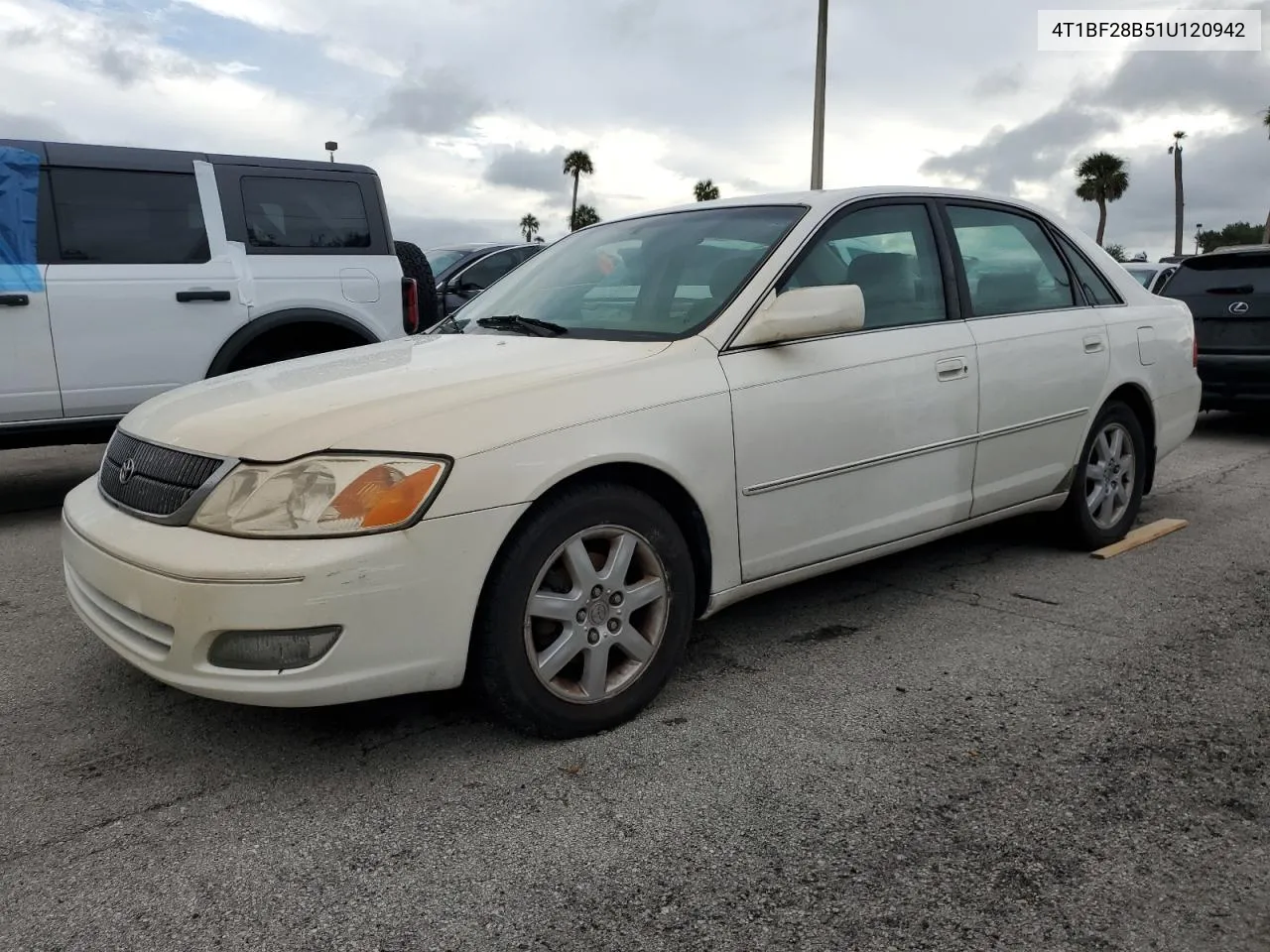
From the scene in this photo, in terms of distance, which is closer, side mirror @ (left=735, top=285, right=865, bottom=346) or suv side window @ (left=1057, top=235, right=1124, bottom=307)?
side mirror @ (left=735, top=285, right=865, bottom=346)

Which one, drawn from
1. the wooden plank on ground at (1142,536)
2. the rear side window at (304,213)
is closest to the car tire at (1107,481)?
the wooden plank on ground at (1142,536)

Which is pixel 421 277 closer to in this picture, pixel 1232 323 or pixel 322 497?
pixel 322 497

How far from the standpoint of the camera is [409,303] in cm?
669

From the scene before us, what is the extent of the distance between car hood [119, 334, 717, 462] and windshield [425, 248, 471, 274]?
8.82 metres

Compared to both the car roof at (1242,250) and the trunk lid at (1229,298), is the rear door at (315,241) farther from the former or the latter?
the car roof at (1242,250)

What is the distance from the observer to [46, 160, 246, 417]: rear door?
5.55m

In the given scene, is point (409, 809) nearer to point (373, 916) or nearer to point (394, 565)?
point (373, 916)

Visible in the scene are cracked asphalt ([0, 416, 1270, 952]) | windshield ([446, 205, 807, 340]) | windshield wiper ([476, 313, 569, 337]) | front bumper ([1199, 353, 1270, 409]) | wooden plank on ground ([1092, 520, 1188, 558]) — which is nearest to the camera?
cracked asphalt ([0, 416, 1270, 952])

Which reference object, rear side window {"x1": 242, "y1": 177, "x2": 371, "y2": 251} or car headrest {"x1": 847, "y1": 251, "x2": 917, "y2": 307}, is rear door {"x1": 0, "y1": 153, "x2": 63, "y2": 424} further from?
car headrest {"x1": 847, "y1": 251, "x2": 917, "y2": 307}

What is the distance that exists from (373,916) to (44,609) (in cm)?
266

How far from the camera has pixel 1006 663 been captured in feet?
11.4

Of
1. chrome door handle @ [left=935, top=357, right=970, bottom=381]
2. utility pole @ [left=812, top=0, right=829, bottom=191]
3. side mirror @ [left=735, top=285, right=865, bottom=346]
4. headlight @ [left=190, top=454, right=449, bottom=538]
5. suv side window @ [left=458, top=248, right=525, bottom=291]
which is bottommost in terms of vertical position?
headlight @ [left=190, top=454, right=449, bottom=538]

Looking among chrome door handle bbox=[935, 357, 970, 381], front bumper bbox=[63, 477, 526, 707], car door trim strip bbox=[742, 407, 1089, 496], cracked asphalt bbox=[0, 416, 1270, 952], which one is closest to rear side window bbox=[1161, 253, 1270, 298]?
car door trim strip bbox=[742, 407, 1089, 496]

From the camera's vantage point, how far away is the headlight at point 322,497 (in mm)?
2516
